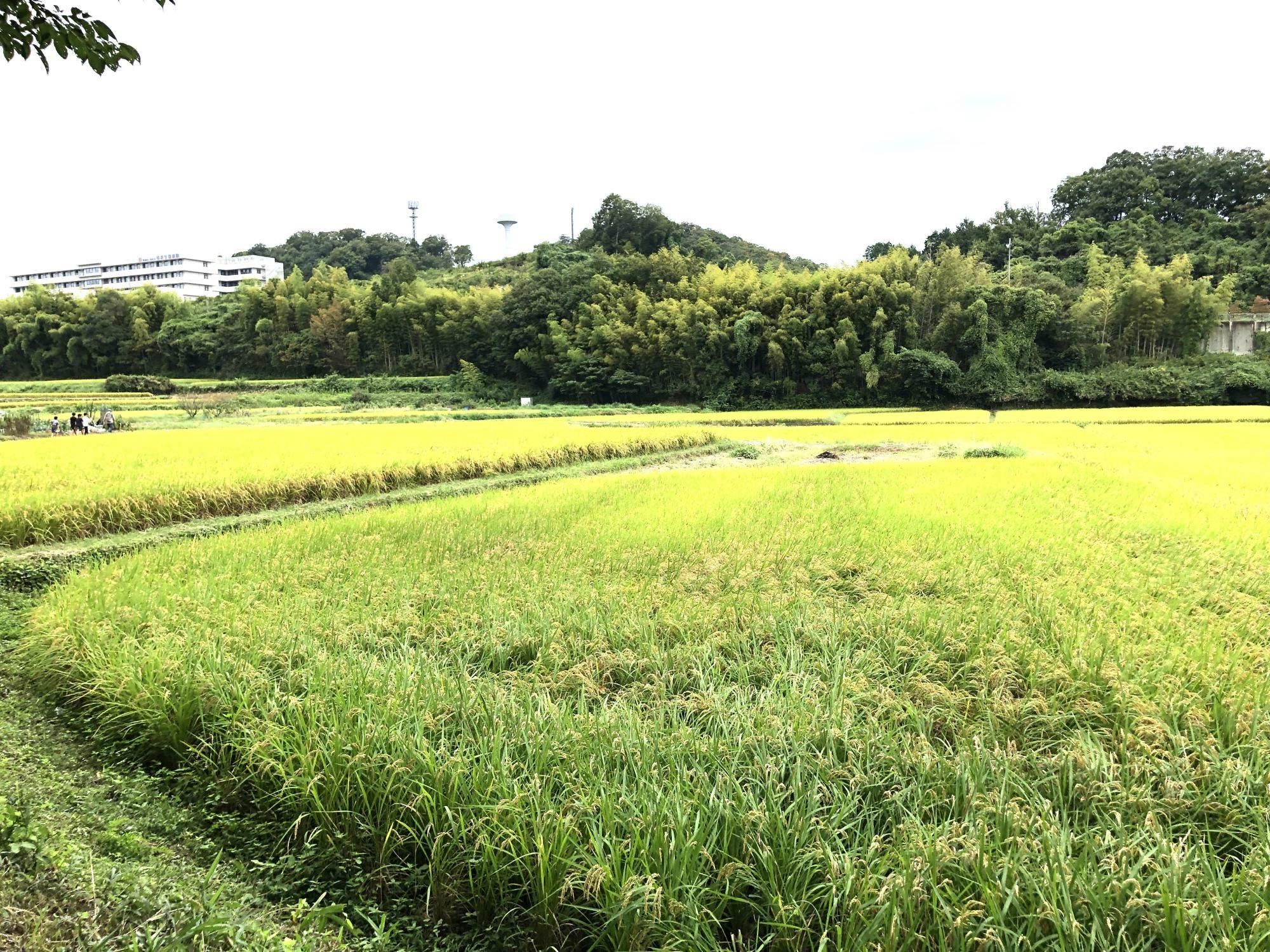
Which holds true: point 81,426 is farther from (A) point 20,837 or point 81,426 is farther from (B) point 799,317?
(B) point 799,317

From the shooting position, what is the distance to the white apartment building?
257 ft

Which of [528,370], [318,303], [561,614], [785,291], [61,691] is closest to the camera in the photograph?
[61,691]

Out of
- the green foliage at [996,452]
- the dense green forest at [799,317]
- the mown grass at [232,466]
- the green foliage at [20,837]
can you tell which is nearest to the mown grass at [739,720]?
the green foliage at [20,837]

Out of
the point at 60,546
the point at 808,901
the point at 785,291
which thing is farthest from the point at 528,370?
the point at 808,901

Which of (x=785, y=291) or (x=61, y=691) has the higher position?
(x=785, y=291)

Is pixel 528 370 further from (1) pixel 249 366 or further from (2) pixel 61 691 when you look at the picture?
(2) pixel 61 691

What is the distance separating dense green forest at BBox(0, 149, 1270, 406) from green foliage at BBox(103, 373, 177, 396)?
738cm

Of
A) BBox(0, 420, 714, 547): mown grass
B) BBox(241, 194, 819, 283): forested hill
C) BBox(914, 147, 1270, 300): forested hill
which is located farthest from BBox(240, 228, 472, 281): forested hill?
BBox(0, 420, 714, 547): mown grass

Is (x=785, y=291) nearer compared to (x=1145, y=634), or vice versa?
(x=1145, y=634)

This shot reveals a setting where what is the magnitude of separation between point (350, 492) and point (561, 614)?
697 cm

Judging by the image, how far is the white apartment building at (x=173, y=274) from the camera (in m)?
78.3

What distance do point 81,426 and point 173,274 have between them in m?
75.5

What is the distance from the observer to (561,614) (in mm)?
4223

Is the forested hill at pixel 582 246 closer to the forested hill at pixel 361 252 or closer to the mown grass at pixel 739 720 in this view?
the forested hill at pixel 361 252
